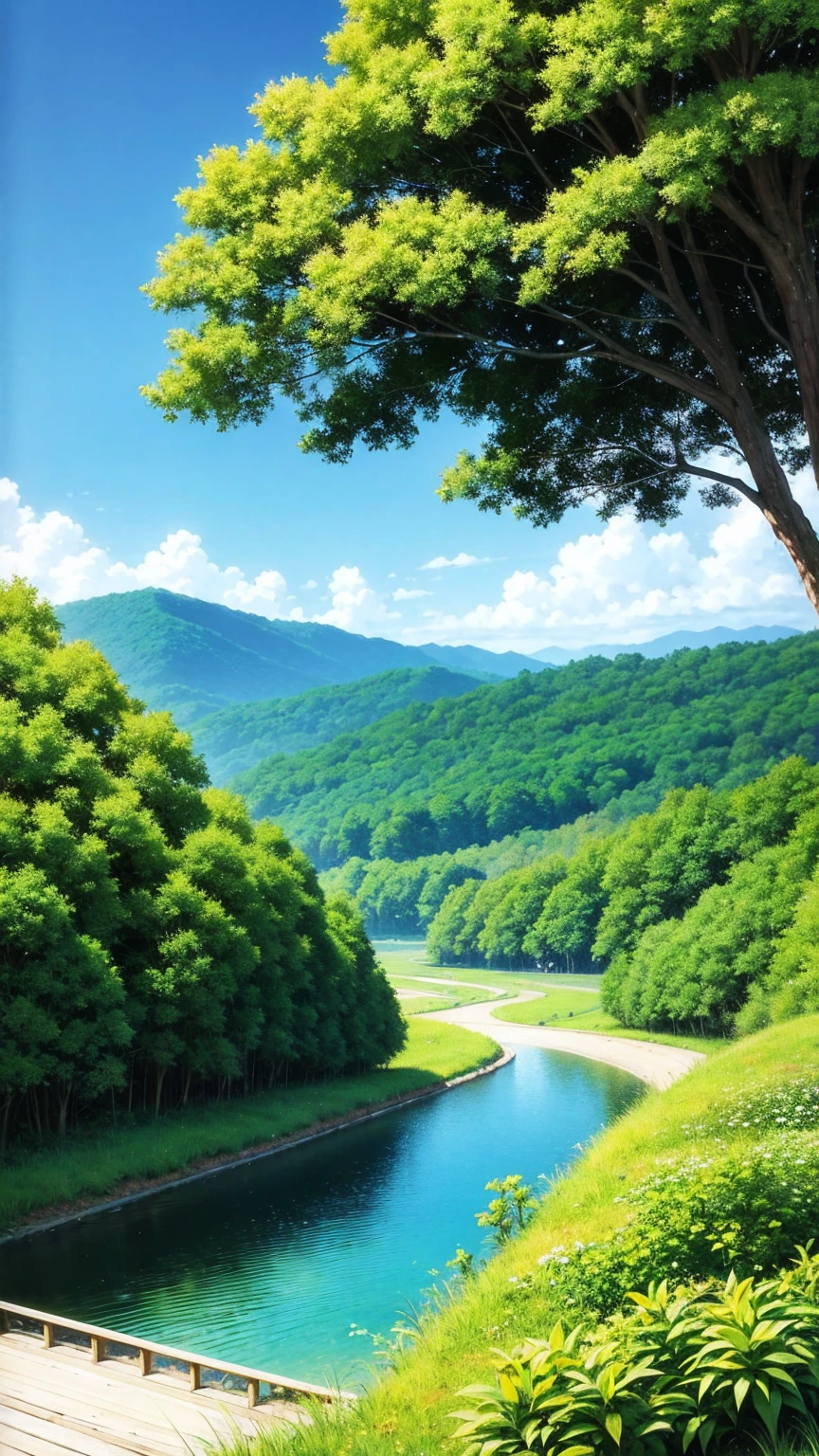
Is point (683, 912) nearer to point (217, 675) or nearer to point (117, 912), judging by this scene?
point (117, 912)

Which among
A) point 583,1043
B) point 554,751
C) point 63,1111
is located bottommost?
point 583,1043

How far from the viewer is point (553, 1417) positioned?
3469 millimetres

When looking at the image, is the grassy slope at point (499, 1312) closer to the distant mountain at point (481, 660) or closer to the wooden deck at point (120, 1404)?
the wooden deck at point (120, 1404)

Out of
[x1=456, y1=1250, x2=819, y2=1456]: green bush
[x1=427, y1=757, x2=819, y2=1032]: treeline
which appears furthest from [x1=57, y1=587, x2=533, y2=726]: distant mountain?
[x1=456, y1=1250, x2=819, y2=1456]: green bush

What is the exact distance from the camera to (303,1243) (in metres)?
14.0

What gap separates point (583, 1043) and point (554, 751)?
4075 cm

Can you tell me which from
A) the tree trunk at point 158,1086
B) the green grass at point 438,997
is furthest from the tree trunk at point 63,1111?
the green grass at point 438,997

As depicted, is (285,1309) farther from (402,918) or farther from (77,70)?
(402,918)

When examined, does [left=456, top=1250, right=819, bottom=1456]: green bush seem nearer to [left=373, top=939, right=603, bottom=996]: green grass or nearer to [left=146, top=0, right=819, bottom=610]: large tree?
[left=146, top=0, right=819, bottom=610]: large tree

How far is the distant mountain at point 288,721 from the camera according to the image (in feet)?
327

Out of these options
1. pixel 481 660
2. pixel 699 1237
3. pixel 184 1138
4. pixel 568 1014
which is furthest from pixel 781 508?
pixel 481 660

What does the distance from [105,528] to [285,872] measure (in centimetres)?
1160

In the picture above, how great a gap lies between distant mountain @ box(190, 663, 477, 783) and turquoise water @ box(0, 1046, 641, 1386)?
76820 millimetres

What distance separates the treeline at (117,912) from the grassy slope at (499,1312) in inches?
400
